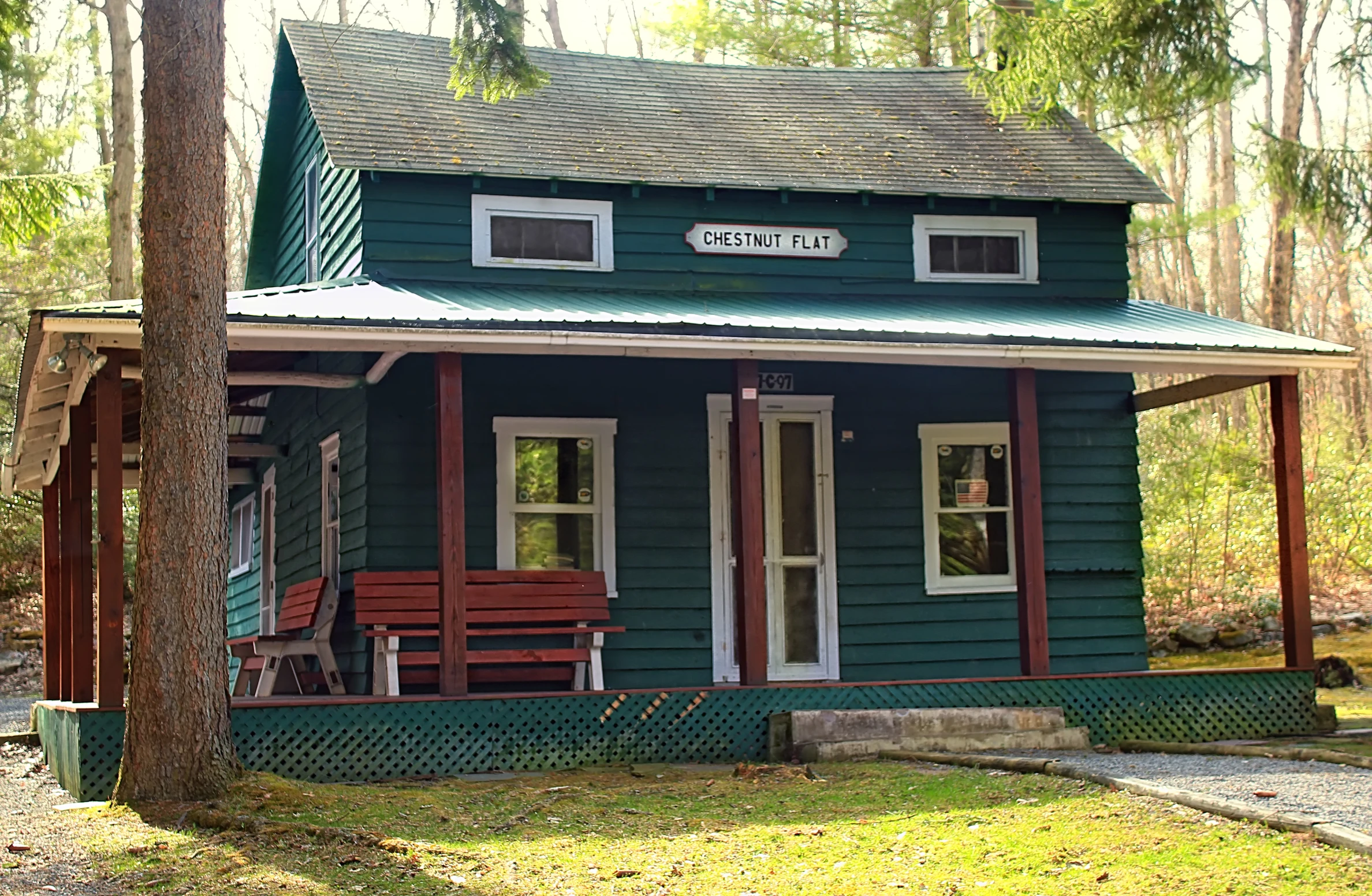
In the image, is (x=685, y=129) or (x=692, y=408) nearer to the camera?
(x=692, y=408)

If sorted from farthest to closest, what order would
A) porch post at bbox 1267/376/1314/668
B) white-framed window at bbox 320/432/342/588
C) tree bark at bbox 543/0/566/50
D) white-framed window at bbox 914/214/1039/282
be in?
tree bark at bbox 543/0/566/50 < white-framed window at bbox 914/214/1039/282 < white-framed window at bbox 320/432/342/588 < porch post at bbox 1267/376/1314/668

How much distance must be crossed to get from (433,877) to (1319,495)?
19.4m

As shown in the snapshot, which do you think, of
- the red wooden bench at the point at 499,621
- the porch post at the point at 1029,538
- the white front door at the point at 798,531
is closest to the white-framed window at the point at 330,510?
the red wooden bench at the point at 499,621

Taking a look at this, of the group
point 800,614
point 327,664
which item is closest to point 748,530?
point 800,614

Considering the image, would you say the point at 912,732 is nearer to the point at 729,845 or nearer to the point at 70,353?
the point at 729,845

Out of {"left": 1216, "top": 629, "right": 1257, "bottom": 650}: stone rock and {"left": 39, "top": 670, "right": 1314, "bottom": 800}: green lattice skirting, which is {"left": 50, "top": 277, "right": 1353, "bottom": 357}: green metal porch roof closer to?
{"left": 39, "top": 670, "right": 1314, "bottom": 800}: green lattice skirting

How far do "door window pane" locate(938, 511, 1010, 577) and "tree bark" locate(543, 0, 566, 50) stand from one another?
21.7 m

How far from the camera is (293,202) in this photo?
15758 millimetres

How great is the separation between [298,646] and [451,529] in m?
2.44

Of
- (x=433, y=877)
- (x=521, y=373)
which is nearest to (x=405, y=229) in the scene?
(x=521, y=373)

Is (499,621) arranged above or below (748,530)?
below

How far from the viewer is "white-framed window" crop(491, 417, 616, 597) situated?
12.2 meters

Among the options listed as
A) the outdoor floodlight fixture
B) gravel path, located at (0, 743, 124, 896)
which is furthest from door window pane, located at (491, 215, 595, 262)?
gravel path, located at (0, 743, 124, 896)

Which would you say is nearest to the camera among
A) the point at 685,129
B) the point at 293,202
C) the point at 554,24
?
the point at 685,129
